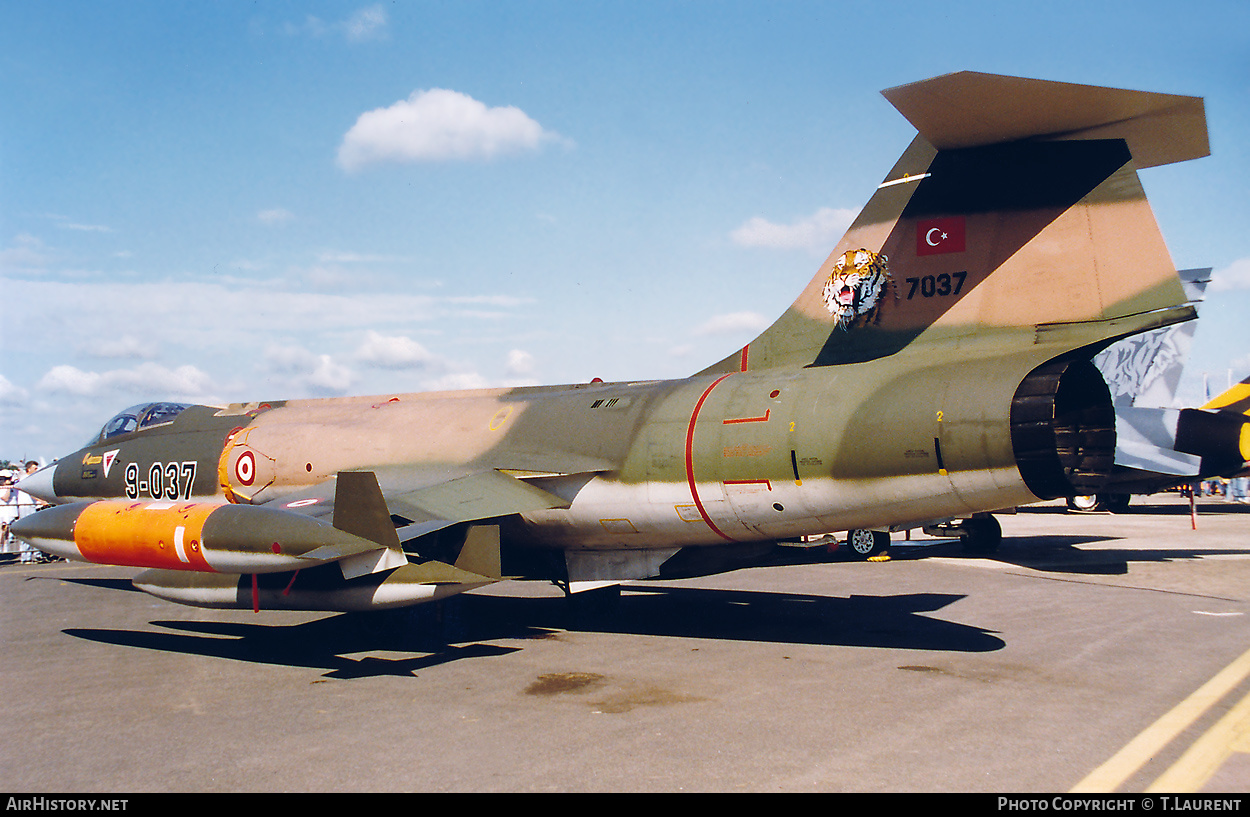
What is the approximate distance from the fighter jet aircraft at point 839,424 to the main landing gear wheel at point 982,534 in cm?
1064

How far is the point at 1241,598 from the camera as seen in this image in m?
11.9

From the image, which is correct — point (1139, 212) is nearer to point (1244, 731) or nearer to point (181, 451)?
point (1244, 731)

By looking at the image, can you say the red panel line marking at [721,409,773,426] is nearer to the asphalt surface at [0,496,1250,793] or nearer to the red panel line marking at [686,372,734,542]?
the red panel line marking at [686,372,734,542]

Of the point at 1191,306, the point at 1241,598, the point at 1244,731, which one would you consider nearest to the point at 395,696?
the point at 1244,731

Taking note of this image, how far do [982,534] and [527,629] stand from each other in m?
12.0

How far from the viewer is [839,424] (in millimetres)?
7973

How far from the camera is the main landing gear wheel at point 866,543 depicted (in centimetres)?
1783

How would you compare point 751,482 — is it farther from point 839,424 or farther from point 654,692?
point 654,692

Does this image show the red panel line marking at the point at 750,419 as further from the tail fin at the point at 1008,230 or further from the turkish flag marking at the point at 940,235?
the turkish flag marking at the point at 940,235

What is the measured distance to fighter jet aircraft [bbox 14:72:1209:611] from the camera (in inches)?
285

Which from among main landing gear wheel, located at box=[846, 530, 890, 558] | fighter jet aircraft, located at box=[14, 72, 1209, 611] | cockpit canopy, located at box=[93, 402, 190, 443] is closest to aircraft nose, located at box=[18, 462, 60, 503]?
cockpit canopy, located at box=[93, 402, 190, 443]

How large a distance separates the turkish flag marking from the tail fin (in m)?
0.01

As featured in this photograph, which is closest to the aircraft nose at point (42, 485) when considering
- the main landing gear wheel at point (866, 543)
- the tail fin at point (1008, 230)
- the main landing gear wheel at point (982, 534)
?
the tail fin at point (1008, 230)

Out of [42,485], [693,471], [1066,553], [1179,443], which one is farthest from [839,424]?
[1179,443]
